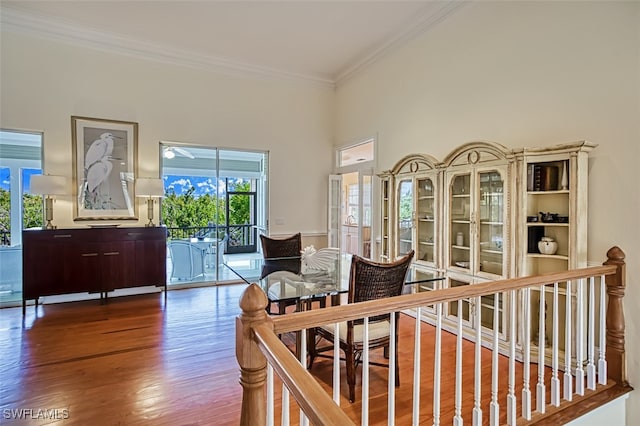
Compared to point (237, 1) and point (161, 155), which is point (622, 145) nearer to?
A: point (237, 1)

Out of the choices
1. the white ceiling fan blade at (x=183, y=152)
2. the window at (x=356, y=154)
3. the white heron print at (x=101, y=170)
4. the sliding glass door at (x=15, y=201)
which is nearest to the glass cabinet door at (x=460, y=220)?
the window at (x=356, y=154)

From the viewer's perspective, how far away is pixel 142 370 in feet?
9.05

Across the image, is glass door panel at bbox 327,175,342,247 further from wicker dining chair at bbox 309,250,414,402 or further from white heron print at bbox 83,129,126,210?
wicker dining chair at bbox 309,250,414,402

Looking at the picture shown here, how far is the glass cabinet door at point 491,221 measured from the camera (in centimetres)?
319

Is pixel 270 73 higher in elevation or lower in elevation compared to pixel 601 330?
higher

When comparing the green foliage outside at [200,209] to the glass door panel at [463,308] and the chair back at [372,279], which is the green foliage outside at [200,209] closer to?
the glass door panel at [463,308]

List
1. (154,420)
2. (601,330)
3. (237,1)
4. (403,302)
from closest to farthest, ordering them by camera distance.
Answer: (403,302) < (154,420) < (601,330) < (237,1)

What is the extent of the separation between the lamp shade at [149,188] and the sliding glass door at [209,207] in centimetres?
45

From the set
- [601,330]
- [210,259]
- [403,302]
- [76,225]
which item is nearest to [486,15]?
[601,330]

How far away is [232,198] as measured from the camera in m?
5.82

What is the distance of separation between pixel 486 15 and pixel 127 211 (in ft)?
17.0

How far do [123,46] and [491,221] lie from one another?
5.31 meters

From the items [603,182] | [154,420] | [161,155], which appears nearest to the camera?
[154,420]

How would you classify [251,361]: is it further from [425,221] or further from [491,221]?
[425,221]
